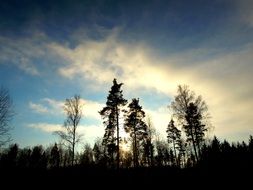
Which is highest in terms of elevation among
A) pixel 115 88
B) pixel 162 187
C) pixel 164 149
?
pixel 115 88

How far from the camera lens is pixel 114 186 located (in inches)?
646

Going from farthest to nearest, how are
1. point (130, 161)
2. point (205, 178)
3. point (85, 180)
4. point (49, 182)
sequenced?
point (130, 161), point (205, 178), point (85, 180), point (49, 182)

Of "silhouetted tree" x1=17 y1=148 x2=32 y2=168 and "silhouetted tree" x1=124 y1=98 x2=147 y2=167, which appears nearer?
"silhouetted tree" x1=17 y1=148 x2=32 y2=168

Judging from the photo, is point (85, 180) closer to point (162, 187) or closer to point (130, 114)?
point (162, 187)

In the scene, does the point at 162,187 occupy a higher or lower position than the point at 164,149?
lower

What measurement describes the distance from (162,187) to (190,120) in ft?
56.6

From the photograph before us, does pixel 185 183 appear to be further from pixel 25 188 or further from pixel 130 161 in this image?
pixel 130 161

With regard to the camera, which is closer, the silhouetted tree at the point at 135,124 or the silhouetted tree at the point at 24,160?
the silhouetted tree at the point at 24,160

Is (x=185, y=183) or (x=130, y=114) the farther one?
(x=130, y=114)

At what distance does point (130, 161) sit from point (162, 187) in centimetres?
5686

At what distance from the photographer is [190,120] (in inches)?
1241

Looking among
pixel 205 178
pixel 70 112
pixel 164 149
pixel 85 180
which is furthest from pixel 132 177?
pixel 164 149

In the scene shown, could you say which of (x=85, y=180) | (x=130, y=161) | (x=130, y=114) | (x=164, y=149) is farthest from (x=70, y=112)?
(x=164, y=149)

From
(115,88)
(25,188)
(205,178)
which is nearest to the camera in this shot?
(25,188)
